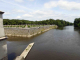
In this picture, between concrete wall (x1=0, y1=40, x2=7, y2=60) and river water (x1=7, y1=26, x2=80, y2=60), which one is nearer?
concrete wall (x1=0, y1=40, x2=7, y2=60)

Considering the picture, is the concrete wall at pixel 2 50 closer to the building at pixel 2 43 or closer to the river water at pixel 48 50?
the building at pixel 2 43

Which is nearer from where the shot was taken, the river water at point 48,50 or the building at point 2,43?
the building at point 2,43

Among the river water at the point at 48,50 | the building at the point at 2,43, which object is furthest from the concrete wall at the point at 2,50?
the river water at the point at 48,50

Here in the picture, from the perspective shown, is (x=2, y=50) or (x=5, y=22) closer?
(x=2, y=50)

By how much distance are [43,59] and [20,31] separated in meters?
12.9

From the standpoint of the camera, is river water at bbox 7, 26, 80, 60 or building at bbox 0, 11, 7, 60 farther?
river water at bbox 7, 26, 80, 60

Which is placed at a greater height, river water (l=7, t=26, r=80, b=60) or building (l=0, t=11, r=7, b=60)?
building (l=0, t=11, r=7, b=60)

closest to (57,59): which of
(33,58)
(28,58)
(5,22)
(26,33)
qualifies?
(33,58)

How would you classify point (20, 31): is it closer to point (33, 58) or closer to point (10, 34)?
point (10, 34)

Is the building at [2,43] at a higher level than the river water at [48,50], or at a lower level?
higher

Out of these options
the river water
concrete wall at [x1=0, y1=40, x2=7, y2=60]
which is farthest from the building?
the river water

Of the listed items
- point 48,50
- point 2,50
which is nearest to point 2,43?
point 2,50

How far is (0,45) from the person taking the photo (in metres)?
5.38

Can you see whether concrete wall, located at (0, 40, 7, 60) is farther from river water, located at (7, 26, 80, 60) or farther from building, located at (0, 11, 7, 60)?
river water, located at (7, 26, 80, 60)
